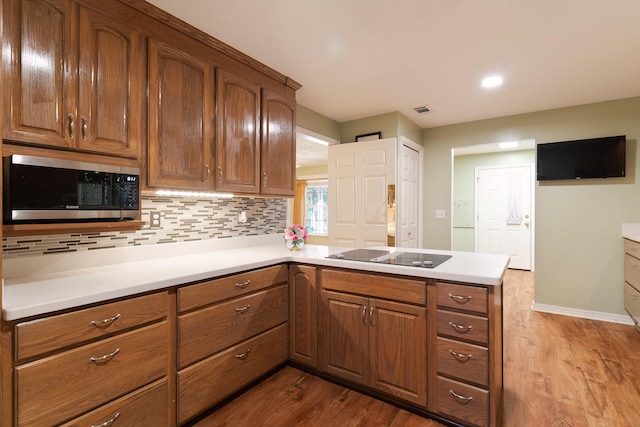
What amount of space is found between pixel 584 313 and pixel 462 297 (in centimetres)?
296

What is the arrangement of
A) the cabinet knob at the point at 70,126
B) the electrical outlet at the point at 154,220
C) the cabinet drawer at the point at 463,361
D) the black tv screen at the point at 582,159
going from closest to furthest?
the cabinet knob at the point at 70,126 < the cabinet drawer at the point at 463,361 < the electrical outlet at the point at 154,220 < the black tv screen at the point at 582,159

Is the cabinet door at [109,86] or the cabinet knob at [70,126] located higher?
the cabinet door at [109,86]

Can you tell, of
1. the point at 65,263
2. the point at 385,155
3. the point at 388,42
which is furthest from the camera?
the point at 385,155

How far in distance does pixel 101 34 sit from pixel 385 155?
273 centimetres

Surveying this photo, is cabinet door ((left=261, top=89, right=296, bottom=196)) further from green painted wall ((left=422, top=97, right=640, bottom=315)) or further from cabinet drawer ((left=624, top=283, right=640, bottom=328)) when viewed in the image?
cabinet drawer ((left=624, top=283, right=640, bottom=328))

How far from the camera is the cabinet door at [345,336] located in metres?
1.93

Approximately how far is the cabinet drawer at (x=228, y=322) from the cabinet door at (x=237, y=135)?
2.64 feet

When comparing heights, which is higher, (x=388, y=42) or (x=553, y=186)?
(x=388, y=42)

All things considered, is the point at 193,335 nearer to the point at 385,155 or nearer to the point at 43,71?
the point at 43,71

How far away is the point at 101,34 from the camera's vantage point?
1562 millimetres

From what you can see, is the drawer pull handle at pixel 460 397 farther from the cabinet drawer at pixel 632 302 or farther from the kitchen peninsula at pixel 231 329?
the cabinet drawer at pixel 632 302

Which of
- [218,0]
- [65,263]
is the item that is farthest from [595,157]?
[65,263]

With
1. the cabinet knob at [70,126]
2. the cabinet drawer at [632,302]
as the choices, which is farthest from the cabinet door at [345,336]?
the cabinet drawer at [632,302]

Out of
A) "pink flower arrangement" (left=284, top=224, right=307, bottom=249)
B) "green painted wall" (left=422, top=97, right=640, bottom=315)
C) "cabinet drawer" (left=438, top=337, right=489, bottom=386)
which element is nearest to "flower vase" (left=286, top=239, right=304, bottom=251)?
"pink flower arrangement" (left=284, top=224, right=307, bottom=249)
